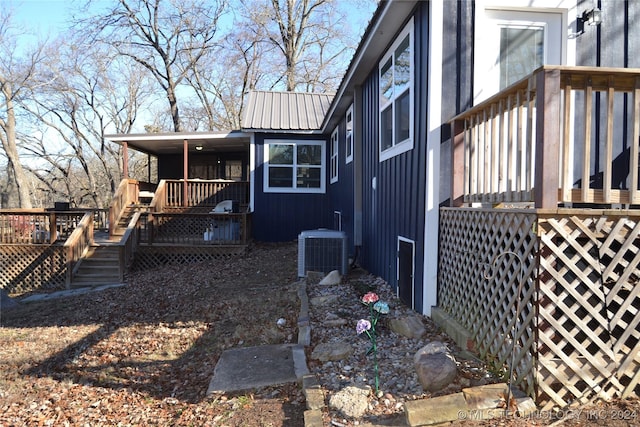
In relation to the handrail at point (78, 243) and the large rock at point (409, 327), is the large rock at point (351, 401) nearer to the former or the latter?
the large rock at point (409, 327)

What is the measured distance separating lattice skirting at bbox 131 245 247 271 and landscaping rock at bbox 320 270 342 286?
4.76 metres

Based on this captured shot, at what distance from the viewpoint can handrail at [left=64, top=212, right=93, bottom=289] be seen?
9.98 metres

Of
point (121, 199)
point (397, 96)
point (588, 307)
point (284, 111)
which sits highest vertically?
point (284, 111)

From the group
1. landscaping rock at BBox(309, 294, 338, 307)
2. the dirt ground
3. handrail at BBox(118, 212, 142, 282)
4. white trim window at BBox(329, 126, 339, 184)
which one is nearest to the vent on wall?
the dirt ground

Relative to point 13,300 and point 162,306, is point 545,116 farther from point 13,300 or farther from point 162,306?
point 13,300

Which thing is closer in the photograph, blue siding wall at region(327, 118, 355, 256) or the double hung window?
blue siding wall at region(327, 118, 355, 256)

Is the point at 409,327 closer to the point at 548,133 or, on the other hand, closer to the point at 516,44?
the point at 548,133

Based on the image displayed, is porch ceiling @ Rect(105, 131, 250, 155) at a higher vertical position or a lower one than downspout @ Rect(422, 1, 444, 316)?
higher

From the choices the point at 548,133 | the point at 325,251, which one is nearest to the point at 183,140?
the point at 325,251

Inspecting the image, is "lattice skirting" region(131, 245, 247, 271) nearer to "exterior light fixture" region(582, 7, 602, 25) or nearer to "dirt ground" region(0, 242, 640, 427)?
"dirt ground" region(0, 242, 640, 427)

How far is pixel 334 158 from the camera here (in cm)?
1191

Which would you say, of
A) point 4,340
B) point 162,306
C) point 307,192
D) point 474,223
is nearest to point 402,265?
point 474,223

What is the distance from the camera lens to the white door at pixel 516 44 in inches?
175

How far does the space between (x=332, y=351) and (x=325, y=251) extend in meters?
3.59
